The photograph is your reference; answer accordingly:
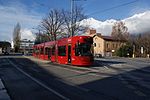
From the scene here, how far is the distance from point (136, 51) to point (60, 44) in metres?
65.1

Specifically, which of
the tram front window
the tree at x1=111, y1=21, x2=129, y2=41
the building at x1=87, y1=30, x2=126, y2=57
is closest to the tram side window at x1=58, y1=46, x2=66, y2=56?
the tram front window

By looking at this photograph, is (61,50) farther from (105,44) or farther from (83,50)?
(105,44)

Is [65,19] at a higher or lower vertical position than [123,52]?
higher

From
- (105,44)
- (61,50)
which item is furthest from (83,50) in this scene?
(105,44)

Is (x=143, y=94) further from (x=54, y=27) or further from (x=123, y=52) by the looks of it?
(x=123, y=52)

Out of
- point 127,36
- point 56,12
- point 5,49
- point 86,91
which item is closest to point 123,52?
point 127,36

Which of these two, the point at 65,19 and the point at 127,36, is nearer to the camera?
the point at 65,19

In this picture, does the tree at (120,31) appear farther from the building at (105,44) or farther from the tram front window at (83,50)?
the tram front window at (83,50)

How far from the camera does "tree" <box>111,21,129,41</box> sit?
107875mm

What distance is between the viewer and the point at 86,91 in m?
14.4

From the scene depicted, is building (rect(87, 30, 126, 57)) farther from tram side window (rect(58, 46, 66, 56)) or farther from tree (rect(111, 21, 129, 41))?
tram side window (rect(58, 46, 66, 56))

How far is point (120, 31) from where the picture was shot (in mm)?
108625

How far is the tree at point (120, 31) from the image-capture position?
4247 inches

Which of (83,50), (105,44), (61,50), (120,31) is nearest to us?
(83,50)
